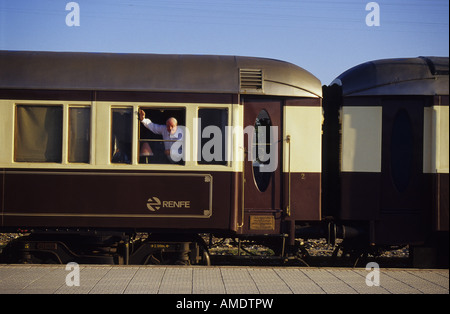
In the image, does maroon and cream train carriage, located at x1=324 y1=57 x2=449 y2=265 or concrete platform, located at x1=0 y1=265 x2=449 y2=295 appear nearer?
concrete platform, located at x1=0 y1=265 x2=449 y2=295

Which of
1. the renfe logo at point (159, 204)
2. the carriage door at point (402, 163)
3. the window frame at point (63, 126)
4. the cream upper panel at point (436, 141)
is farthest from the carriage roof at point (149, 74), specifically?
the cream upper panel at point (436, 141)

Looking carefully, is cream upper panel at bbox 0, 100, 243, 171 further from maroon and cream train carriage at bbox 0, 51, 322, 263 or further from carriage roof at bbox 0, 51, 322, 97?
carriage roof at bbox 0, 51, 322, 97

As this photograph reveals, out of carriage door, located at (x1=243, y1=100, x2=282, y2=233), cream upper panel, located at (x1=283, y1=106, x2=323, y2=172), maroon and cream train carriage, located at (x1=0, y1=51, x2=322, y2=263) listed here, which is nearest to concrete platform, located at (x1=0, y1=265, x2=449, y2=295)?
maroon and cream train carriage, located at (x1=0, y1=51, x2=322, y2=263)

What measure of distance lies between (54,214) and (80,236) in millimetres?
→ 608

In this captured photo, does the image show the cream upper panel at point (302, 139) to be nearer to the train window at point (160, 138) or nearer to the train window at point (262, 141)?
the train window at point (262, 141)

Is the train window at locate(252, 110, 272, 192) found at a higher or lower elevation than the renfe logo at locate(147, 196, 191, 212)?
higher

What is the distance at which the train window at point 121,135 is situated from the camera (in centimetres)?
817

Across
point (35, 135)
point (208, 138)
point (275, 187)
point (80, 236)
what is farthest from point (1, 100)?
point (275, 187)

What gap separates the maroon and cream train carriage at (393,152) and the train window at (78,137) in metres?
4.08

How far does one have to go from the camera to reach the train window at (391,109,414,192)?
8469 millimetres

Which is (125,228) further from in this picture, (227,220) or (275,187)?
(275,187)

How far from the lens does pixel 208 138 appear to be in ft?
27.0

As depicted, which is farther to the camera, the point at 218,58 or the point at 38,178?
the point at 218,58
